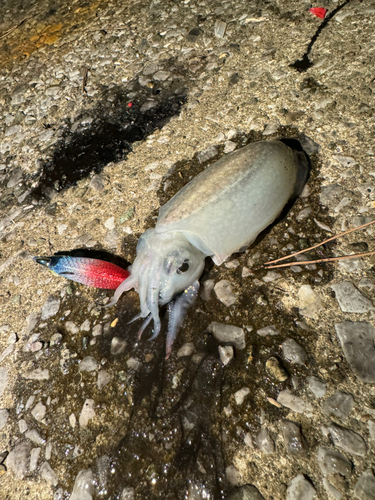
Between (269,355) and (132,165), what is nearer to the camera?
(269,355)

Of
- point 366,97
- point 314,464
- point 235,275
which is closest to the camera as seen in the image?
point 314,464

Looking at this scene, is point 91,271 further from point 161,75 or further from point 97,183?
point 161,75

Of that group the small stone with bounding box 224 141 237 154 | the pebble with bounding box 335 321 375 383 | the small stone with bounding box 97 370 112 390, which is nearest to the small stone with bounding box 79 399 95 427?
the small stone with bounding box 97 370 112 390

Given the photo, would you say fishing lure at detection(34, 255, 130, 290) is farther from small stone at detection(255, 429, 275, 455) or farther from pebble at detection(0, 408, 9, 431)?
small stone at detection(255, 429, 275, 455)

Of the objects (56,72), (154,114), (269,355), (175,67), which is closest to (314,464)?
(269,355)

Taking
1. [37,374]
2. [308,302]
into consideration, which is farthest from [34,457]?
[308,302]

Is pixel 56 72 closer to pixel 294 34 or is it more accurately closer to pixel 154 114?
pixel 154 114
